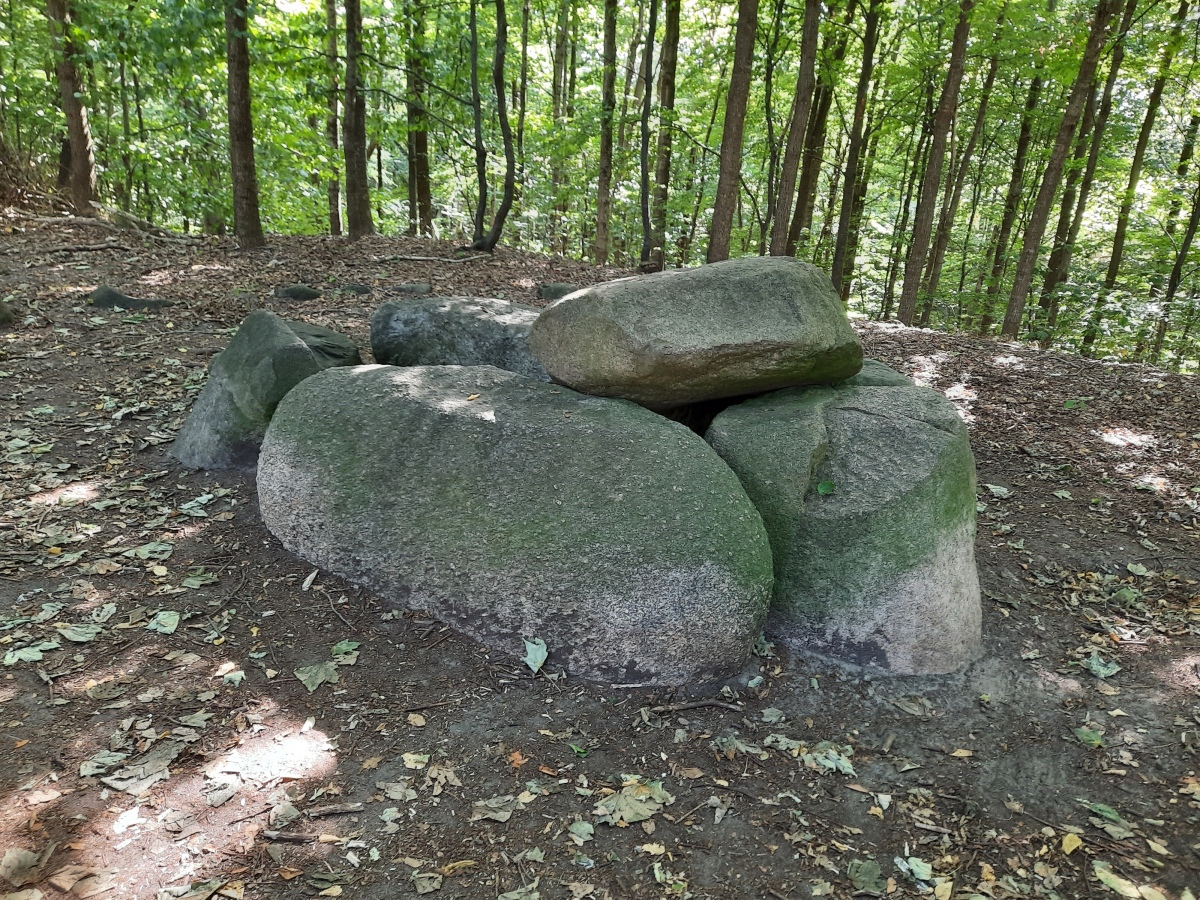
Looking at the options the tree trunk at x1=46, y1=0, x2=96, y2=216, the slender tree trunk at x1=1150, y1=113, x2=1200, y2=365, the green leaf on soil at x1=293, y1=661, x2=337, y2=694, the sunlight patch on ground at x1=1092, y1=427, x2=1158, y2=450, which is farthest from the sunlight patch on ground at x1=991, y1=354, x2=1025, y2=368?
the tree trunk at x1=46, y1=0, x2=96, y2=216

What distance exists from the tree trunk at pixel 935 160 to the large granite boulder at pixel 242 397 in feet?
24.9

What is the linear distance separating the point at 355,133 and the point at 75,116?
4571 mm

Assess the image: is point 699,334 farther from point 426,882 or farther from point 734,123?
point 734,123

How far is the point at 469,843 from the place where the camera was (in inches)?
100.0

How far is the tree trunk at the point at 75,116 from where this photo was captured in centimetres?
973

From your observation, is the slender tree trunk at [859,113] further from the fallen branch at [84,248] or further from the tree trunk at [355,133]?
the fallen branch at [84,248]

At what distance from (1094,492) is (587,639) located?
4.28m

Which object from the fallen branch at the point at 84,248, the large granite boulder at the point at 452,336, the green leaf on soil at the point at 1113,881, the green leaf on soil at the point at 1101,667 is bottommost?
the green leaf on soil at the point at 1113,881

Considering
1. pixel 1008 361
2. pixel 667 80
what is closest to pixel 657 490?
pixel 1008 361

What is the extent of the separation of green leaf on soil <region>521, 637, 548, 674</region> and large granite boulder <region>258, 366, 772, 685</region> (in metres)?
0.03

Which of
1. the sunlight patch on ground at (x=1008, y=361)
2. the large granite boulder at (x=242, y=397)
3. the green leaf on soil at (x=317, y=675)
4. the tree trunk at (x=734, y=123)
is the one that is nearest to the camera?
the green leaf on soil at (x=317, y=675)

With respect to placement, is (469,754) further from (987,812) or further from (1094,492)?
(1094,492)

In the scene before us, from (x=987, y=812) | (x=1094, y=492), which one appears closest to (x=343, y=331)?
(x=987, y=812)

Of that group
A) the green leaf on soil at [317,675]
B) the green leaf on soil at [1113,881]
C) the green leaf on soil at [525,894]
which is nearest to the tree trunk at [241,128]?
the green leaf on soil at [317,675]
